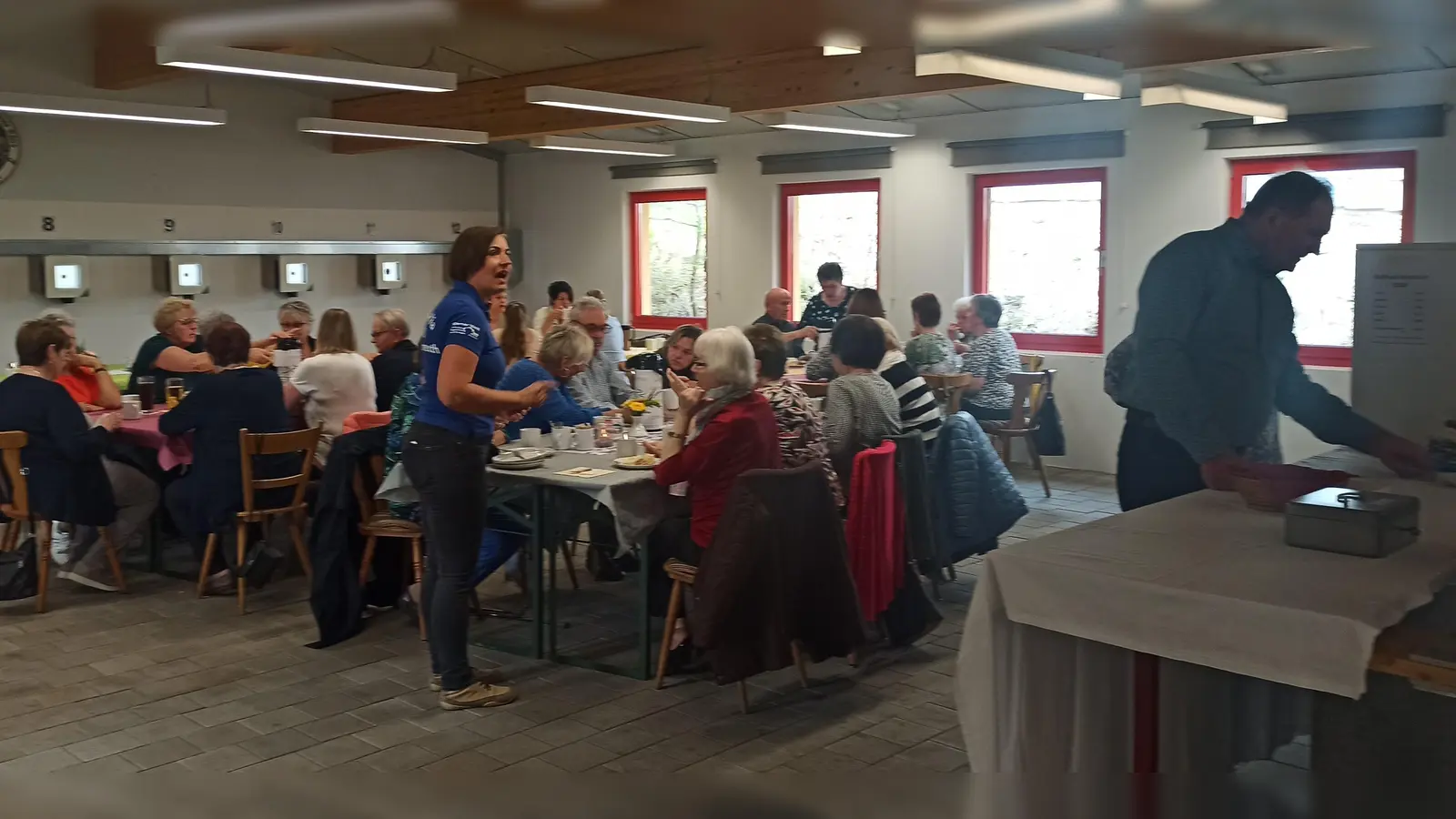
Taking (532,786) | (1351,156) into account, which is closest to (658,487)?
(532,786)

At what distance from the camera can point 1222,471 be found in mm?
2459

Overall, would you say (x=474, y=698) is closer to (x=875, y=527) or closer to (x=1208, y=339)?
(x=875, y=527)

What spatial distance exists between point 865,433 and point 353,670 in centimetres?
185

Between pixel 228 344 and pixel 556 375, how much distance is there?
1237 millimetres

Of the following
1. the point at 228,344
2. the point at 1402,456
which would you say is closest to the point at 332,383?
the point at 228,344

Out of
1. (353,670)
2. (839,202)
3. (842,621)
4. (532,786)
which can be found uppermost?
(839,202)

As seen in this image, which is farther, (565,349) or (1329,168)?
(1329,168)

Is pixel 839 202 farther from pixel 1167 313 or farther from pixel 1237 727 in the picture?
pixel 1237 727

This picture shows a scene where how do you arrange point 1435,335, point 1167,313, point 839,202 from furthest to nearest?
1. point 839,202
2. point 1435,335
3. point 1167,313

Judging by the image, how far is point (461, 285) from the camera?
3299 millimetres

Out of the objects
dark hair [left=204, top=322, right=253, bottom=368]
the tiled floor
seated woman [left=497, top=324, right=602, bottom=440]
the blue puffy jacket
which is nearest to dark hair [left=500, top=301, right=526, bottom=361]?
seated woman [left=497, top=324, right=602, bottom=440]

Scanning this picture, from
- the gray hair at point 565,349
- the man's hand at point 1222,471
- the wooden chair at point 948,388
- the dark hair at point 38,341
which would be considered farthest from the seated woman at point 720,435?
the wooden chair at point 948,388

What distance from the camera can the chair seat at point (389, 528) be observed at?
13.7ft

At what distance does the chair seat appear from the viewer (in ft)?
13.7
